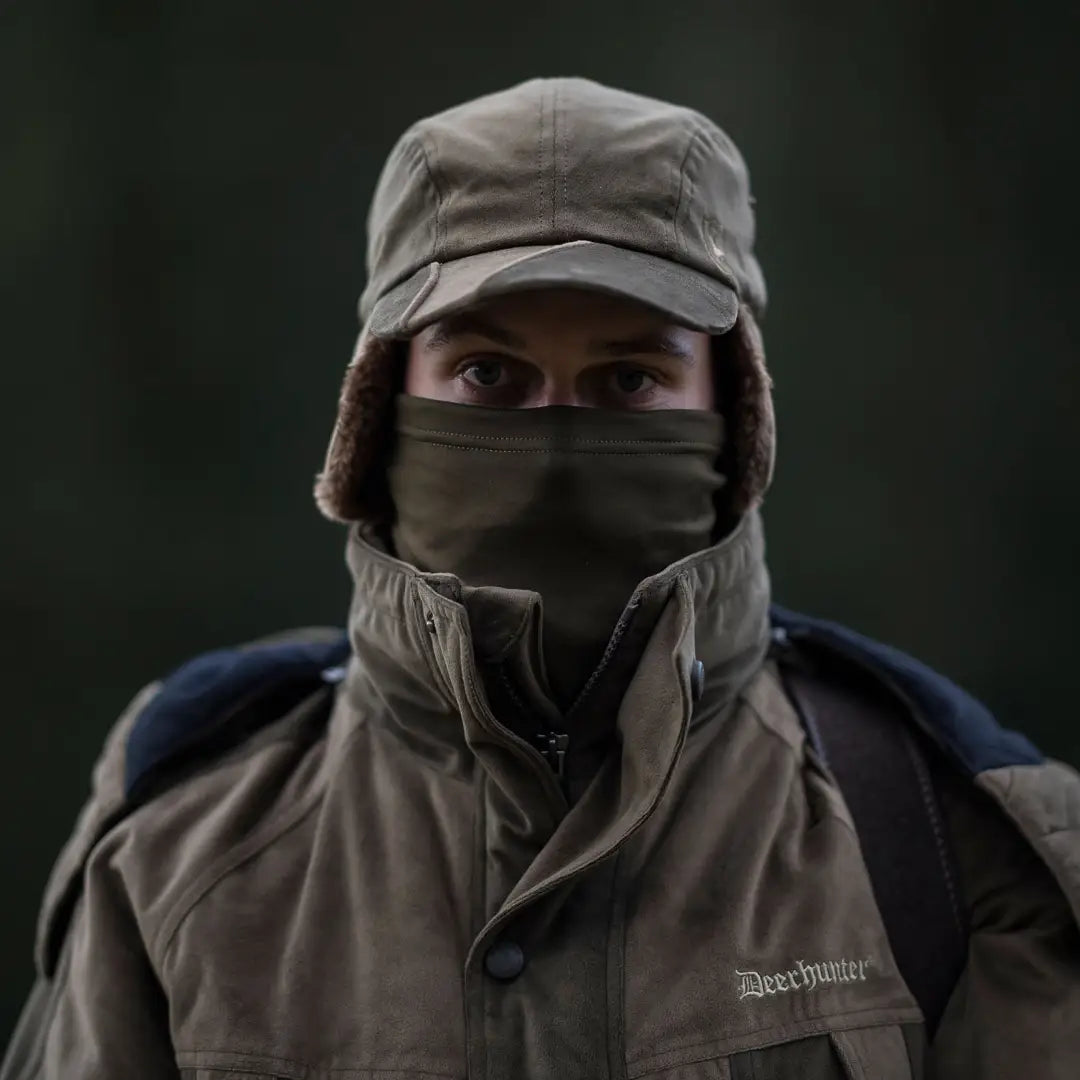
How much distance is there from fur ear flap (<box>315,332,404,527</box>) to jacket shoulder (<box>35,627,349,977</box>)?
21 cm

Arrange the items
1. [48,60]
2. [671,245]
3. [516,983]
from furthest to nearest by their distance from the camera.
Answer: [48,60], [671,245], [516,983]

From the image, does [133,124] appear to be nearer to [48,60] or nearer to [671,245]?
[48,60]

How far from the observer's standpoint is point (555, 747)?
1149mm

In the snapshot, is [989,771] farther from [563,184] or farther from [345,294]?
[345,294]

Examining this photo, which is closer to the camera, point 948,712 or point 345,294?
point 948,712

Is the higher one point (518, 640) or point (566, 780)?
point (518, 640)

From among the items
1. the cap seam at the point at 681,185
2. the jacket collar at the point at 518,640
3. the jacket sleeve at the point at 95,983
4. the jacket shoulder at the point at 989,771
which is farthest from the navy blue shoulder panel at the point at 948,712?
the jacket sleeve at the point at 95,983

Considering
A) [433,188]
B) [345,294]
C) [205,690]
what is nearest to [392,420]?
[433,188]

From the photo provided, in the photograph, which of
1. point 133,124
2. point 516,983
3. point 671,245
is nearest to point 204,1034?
point 516,983

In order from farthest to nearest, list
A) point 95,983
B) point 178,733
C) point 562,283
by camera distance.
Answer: point 178,733, point 95,983, point 562,283

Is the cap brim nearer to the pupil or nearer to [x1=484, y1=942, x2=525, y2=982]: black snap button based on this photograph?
the pupil

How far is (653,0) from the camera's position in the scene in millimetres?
2068

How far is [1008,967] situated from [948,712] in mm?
259

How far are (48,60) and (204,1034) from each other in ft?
5.64
